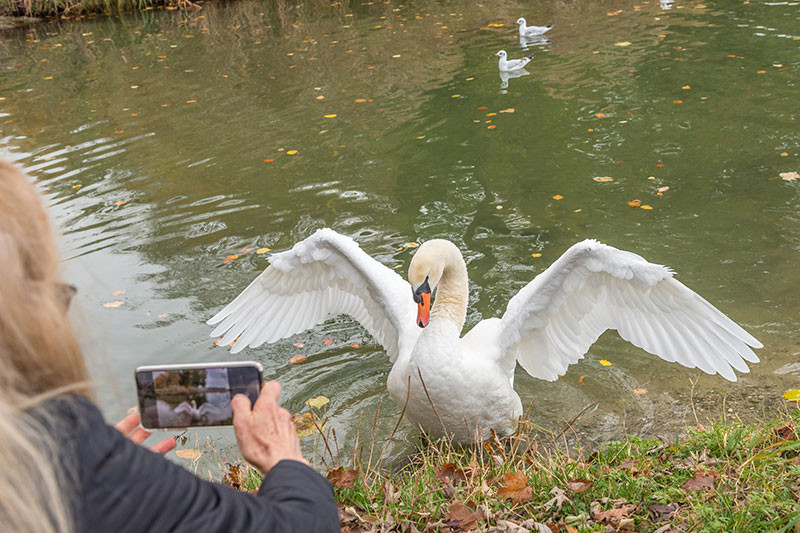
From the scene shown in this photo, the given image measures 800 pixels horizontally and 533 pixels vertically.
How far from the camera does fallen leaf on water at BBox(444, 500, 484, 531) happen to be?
9.84 feet

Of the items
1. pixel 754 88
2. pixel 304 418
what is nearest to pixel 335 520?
pixel 304 418

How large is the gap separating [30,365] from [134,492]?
274 millimetres

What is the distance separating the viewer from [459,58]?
517 inches

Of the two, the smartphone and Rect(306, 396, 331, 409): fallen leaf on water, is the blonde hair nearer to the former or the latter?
the smartphone

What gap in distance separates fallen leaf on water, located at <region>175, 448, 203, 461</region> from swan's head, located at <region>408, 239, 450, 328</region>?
1568 mm

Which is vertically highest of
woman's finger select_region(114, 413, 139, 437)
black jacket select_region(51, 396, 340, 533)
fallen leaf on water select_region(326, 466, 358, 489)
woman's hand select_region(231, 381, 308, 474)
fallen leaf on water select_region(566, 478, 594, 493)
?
black jacket select_region(51, 396, 340, 533)

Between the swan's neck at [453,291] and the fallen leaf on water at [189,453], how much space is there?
1.62m

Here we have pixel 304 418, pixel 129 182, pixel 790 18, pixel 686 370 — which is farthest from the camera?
pixel 790 18

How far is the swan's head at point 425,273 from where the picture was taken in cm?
389

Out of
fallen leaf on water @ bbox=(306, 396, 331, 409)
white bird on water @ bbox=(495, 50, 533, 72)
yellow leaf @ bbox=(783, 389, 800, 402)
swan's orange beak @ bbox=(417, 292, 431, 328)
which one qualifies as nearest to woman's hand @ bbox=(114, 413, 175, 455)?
swan's orange beak @ bbox=(417, 292, 431, 328)

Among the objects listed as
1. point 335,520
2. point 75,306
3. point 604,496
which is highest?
point 75,306

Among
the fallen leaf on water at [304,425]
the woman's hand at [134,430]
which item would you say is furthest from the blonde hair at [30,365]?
the fallen leaf on water at [304,425]

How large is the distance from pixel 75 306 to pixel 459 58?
1240 cm

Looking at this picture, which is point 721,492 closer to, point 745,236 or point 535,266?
point 535,266
